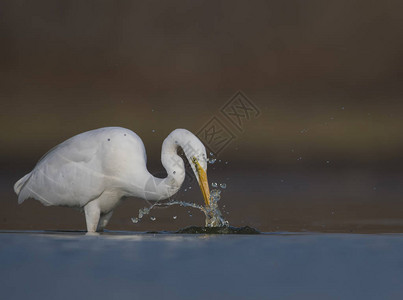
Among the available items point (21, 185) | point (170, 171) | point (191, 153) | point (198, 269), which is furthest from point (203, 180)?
point (198, 269)

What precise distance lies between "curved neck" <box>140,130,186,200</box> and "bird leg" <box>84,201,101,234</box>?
50 cm

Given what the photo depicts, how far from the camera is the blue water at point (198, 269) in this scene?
3088 mm

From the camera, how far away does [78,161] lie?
650 cm

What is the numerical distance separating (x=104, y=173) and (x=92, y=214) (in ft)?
1.16

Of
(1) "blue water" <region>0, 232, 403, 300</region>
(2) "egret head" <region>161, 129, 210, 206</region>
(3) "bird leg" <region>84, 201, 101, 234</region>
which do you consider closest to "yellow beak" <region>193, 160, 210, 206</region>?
(2) "egret head" <region>161, 129, 210, 206</region>

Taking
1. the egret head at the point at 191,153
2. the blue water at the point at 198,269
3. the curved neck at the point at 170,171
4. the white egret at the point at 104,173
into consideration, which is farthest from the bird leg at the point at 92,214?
the blue water at the point at 198,269

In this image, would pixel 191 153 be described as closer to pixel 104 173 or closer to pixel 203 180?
pixel 203 180

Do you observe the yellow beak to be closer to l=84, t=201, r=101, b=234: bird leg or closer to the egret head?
the egret head

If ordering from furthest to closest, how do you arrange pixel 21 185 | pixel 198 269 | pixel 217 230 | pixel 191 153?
pixel 21 185
pixel 217 230
pixel 191 153
pixel 198 269

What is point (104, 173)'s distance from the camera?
6387 mm

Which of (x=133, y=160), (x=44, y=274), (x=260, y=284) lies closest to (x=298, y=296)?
(x=260, y=284)

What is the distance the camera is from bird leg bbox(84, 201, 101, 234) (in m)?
6.40

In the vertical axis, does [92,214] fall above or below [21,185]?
below

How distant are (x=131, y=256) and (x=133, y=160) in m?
2.62
